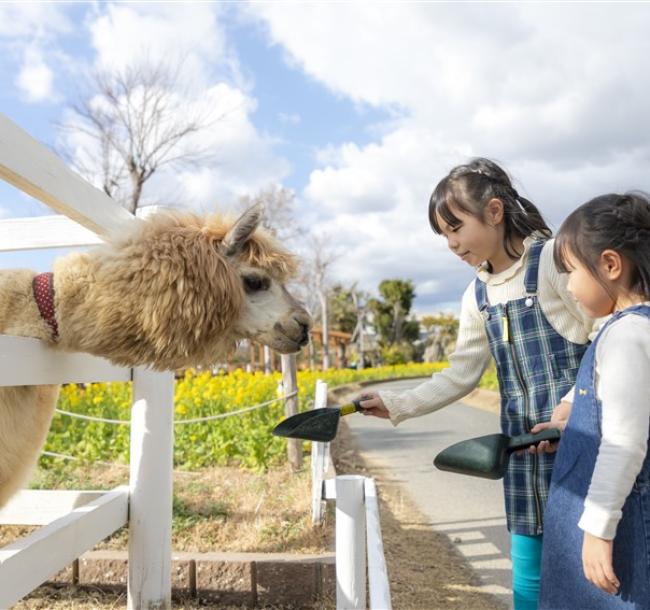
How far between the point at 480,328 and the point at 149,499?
1.82 metres

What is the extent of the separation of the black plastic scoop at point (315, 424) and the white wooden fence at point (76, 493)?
855 mm

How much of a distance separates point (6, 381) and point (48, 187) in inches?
24.9

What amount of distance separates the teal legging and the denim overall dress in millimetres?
475

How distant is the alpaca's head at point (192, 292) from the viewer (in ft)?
7.30

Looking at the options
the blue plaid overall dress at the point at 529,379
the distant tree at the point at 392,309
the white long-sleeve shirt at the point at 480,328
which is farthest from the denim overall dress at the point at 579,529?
the distant tree at the point at 392,309

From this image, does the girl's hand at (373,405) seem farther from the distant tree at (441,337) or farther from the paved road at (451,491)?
the distant tree at (441,337)

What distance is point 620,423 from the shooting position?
149 centimetres

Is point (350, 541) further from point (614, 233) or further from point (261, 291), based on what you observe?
point (614, 233)

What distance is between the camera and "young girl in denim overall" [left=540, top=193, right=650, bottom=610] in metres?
1.48

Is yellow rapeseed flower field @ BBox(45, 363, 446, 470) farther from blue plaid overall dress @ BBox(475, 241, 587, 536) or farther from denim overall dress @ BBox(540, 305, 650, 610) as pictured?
denim overall dress @ BBox(540, 305, 650, 610)

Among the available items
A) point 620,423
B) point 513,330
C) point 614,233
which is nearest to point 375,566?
point 620,423

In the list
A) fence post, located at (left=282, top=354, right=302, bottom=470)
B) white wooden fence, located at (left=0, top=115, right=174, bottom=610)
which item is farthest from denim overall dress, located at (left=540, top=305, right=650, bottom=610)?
fence post, located at (left=282, top=354, right=302, bottom=470)

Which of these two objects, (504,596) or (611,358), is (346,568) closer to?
(611,358)

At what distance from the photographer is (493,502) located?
589cm
